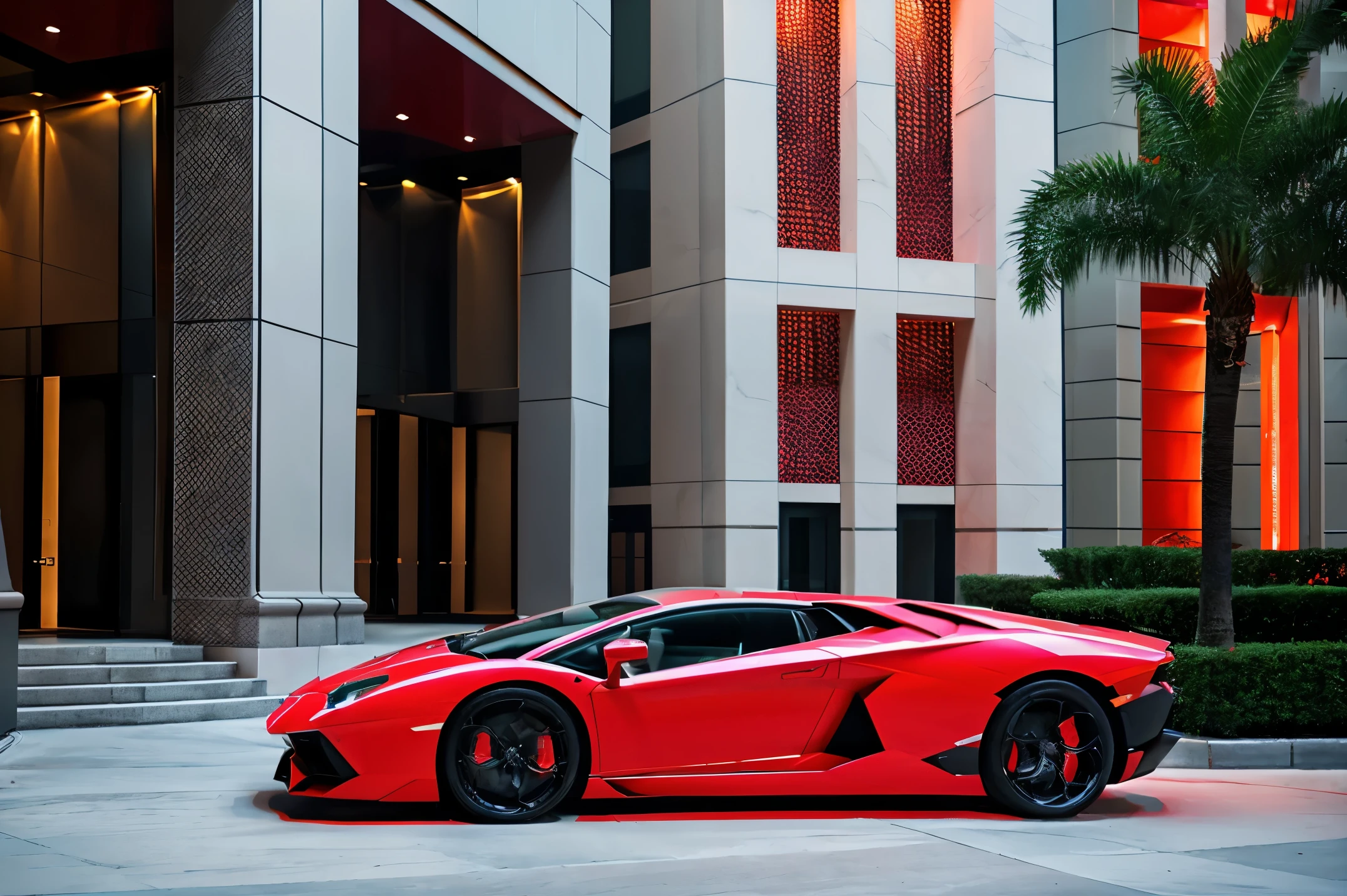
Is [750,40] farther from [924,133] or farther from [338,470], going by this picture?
[338,470]

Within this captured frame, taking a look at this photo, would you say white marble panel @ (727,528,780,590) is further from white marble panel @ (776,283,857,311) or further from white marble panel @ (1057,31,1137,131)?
white marble panel @ (1057,31,1137,131)

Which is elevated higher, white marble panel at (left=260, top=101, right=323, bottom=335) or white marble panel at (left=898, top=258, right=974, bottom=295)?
white marble panel at (left=898, top=258, right=974, bottom=295)

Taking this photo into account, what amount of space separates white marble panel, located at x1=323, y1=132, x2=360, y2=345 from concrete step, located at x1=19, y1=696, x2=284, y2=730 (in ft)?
11.7

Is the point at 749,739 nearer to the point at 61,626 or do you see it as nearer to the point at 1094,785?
the point at 1094,785

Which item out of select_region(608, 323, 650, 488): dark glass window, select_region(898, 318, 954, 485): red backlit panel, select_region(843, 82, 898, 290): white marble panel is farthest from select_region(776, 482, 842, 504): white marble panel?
select_region(843, 82, 898, 290): white marble panel

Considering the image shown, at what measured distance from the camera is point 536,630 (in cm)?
659

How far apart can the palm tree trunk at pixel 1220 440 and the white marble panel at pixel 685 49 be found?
12.7 meters

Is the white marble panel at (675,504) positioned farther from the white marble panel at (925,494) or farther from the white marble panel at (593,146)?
the white marble panel at (593,146)

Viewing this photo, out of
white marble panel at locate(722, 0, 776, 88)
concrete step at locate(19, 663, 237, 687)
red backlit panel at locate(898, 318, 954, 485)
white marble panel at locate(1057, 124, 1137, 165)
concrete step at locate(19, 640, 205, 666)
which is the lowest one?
concrete step at locate(19, 663, 237, 687)

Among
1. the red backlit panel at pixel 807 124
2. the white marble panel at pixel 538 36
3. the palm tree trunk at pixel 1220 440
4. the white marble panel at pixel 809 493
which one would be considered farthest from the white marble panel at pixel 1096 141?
the palm tree trunk at pixel 1220 440

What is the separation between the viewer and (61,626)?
13945mm

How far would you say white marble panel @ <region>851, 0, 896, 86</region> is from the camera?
22719 mm

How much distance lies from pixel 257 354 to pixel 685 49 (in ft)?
45.1

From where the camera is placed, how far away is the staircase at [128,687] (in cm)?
989
